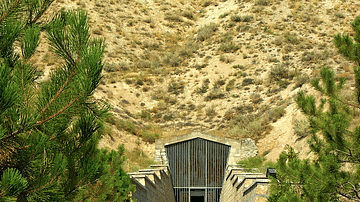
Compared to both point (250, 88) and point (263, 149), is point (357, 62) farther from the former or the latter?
point (250, 88)

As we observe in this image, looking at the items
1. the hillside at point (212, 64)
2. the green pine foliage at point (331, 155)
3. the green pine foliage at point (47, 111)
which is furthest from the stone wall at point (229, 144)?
the green pine foliage at point (47, 111)

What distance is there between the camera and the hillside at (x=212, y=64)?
24.9m

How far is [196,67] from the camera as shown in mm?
36438

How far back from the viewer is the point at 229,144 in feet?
74.6

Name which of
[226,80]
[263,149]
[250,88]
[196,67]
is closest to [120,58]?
[196,67]

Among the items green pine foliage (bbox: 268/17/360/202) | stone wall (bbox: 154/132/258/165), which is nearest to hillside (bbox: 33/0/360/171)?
stone wall (bbox: 154/132/258/165)

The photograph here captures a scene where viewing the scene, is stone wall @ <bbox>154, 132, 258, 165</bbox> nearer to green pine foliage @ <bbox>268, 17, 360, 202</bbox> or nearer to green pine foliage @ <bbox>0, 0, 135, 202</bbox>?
green pine foliage @ <bbox>268, 17, 360, 202</bbox>

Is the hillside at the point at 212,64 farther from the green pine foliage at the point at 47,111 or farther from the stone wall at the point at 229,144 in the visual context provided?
the green pine foliage at the point at 47,111

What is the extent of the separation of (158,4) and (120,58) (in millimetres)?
16034

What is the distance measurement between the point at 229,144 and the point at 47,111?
19.4 metres

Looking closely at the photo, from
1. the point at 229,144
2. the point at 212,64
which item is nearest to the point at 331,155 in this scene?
the point at 229,144

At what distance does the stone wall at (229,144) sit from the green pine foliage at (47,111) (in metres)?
17.7

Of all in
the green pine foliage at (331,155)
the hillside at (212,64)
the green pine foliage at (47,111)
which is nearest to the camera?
the green pine foliage at (47,111)

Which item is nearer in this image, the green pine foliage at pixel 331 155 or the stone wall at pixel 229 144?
the green pine foliage at pixel 331 155
